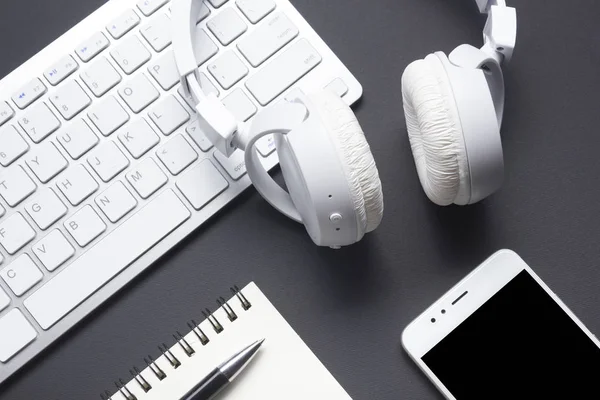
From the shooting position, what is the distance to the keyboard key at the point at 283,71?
2.20ft

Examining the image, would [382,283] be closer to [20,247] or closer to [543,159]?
[543,159]

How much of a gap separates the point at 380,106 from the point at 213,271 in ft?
0.73

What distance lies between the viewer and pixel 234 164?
664 millimetres

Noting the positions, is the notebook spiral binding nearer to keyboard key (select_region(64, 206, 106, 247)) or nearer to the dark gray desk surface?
the dark gray desk surface

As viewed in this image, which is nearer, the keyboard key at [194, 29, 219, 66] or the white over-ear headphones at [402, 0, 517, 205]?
the white over-ear headphones at [402, 0, 517, 205]

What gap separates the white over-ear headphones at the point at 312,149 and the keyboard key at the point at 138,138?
2.5 inches

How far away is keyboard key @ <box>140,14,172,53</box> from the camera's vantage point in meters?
0.68

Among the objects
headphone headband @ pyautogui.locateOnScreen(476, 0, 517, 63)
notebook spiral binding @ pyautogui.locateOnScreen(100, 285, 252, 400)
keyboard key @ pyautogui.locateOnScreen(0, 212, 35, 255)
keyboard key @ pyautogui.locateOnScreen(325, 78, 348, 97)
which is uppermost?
keyboard key @ pyautogui.locateOnScreen(0, 212, 35, 255)

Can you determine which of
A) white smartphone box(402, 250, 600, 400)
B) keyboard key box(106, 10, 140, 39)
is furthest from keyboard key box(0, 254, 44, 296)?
white smartphone box(402, 250, 600, 400)

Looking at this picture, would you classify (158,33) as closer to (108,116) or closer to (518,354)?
(108,116)

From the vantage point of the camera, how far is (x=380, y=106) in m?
0.70

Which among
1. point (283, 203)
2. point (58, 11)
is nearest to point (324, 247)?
point (283, 203)

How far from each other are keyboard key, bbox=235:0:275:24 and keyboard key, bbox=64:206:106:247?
23 cm

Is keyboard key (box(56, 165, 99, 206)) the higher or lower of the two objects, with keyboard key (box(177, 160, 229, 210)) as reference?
higher
